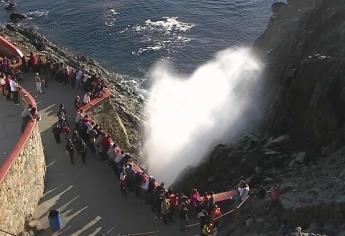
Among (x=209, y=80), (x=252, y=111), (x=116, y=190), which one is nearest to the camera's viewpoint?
(x=116, y=190)

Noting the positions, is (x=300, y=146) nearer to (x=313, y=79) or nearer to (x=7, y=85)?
(x=313, y=79)

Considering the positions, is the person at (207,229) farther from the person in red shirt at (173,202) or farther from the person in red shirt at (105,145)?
the person in red shirt at (105,145)

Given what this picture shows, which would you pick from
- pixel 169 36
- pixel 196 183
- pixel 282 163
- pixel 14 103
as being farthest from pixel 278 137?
pixel 169 36

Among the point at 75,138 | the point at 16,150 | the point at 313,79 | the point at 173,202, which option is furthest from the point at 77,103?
the point at 313,79

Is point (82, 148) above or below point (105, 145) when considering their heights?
below

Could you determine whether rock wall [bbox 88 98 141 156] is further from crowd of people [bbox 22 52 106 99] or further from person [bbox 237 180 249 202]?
person [bbox 237 180 249 202]

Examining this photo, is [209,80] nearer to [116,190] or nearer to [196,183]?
[196,183]

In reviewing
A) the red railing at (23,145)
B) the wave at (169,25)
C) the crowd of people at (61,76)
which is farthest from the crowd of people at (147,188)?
the wave at (169,25)
